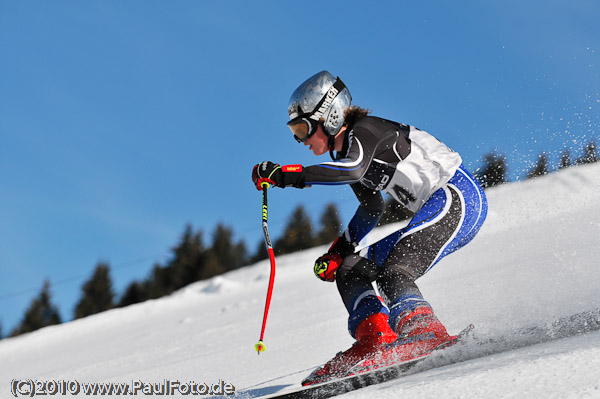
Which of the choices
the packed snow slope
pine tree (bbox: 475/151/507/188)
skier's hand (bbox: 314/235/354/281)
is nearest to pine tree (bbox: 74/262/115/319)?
the packed snow slope

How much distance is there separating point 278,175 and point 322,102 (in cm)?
61

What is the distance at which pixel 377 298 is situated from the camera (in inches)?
129

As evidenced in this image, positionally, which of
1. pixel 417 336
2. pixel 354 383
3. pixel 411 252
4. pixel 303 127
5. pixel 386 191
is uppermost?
pixel 303 127

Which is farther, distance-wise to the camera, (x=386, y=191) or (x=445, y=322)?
(x=445, y=322)

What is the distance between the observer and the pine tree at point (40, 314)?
37906mm

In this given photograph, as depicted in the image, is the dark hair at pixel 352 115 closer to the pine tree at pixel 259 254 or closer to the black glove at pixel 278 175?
the black glove at pixel 278 175

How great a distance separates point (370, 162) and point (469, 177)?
0.66m

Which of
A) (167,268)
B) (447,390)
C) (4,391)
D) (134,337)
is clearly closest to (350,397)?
(447,390)

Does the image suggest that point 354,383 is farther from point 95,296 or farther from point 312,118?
point 95,296

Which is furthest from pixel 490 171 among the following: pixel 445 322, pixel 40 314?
pixel 40 314

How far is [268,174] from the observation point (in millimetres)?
3021

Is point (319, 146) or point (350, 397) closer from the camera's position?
point (350, 397)

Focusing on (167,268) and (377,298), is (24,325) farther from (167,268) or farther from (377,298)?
(377,298)

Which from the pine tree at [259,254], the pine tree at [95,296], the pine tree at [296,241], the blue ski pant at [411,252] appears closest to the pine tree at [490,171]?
the blue ski pant at [411,252]
